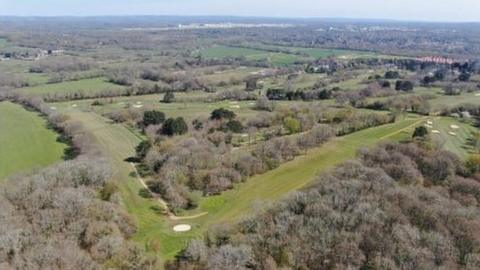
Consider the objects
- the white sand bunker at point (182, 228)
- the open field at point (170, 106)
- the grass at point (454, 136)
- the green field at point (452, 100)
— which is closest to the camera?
the white sand bunker at point (182, 228)

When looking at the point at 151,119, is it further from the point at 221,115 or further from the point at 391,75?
the point at 391,75

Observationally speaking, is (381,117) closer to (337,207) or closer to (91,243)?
(337,207)

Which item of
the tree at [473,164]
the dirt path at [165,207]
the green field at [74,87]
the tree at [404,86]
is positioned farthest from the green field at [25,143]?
the tree at [404,86]

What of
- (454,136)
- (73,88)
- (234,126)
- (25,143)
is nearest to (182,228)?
(234,126)

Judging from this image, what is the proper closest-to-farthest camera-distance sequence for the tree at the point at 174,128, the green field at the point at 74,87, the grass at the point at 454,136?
1. the grass at the point at 454,136
2. the tree at the point at 174,128
3. the green field at the point at 74,87

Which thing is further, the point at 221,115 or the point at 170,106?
the point at 170,106

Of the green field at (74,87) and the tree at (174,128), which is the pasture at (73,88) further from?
the tree at (174,128)
